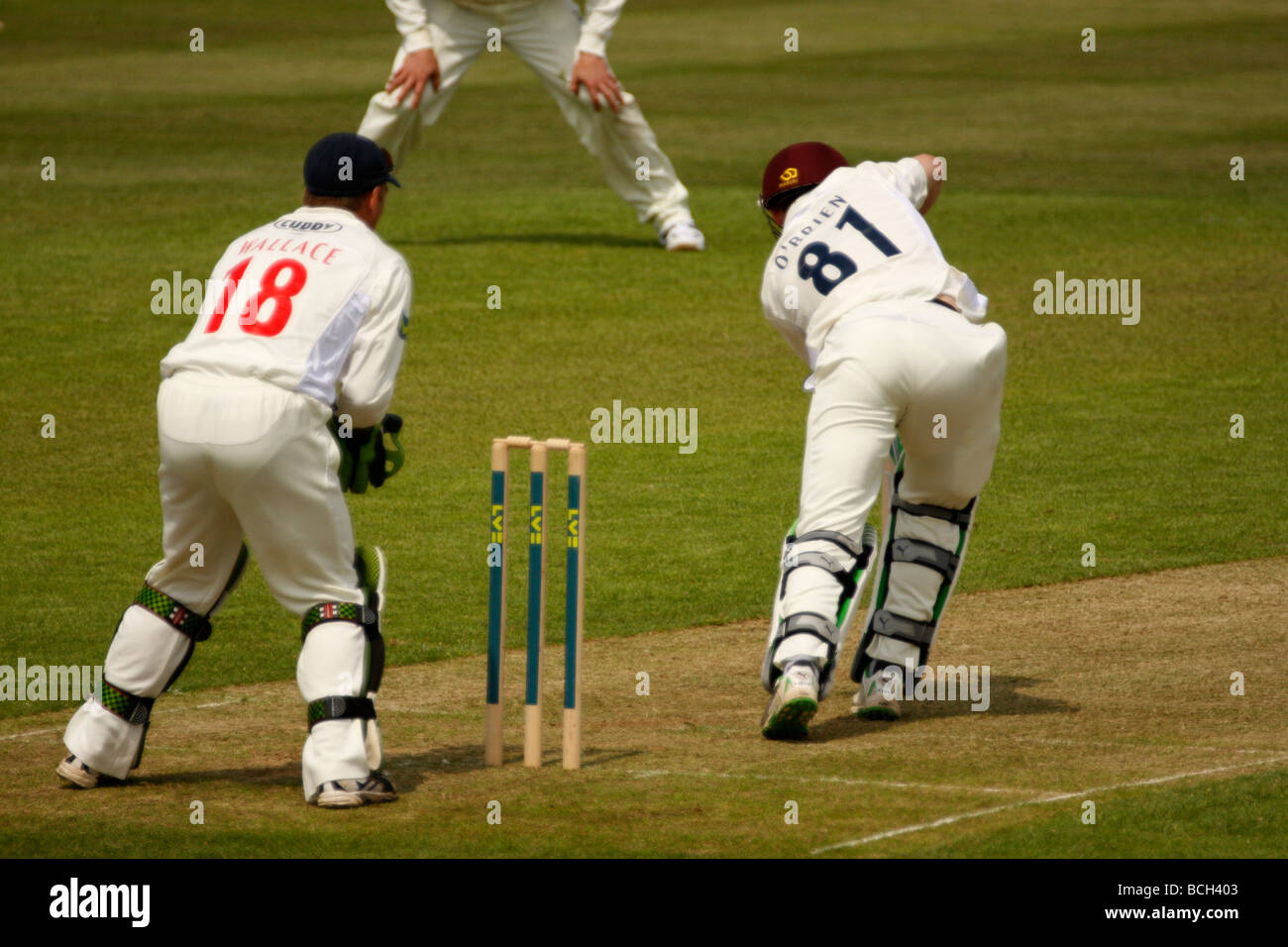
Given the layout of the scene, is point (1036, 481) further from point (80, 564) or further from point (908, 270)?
point (80, 564)

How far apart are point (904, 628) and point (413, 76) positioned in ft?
27.9

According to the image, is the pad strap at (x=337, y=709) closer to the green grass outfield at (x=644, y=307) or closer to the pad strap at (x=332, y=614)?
the pad strap at (x=332, y=614)

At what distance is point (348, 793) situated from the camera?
228 inches

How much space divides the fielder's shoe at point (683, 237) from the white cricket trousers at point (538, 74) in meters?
0.48

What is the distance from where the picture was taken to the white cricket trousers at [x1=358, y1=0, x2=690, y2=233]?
14.4 meters

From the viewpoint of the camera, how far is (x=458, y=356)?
13.4 metres

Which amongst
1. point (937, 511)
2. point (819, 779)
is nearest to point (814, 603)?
point (819, 779)

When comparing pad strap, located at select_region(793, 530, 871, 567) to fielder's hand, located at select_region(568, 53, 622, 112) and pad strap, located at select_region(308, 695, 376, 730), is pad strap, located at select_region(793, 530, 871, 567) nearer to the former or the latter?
pad strap, located at select_region(308, 695, 376, 730)

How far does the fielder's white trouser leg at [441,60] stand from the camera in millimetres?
14375

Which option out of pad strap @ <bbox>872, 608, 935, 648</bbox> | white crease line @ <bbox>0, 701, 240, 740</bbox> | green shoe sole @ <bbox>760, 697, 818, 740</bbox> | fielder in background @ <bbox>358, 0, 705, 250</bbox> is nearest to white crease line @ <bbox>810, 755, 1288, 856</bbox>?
green shoe sole @ <bbox>760, 697, 818, 740</bbox>

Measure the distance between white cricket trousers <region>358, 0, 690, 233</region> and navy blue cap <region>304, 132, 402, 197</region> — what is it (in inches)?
321

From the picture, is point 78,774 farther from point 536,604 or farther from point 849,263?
point 849,263
